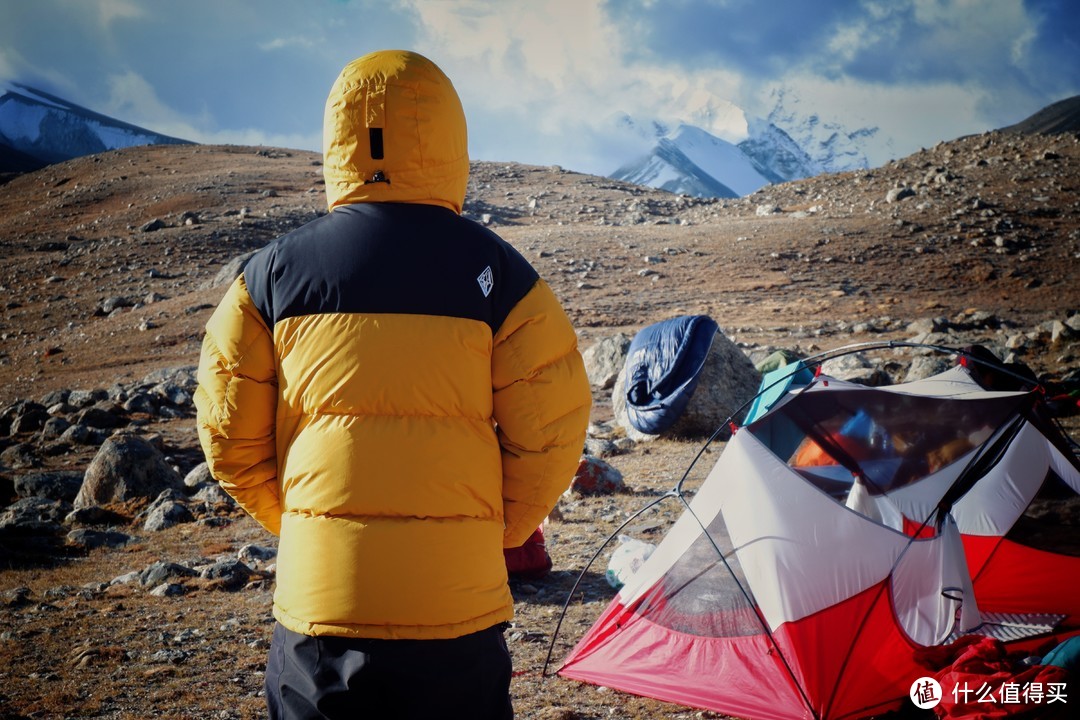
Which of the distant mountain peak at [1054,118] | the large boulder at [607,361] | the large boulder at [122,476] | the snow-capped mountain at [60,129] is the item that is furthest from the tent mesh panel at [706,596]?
the distant mountain peak at [1054,118]

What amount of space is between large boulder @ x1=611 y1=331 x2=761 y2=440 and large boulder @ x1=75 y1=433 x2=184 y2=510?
5.93m

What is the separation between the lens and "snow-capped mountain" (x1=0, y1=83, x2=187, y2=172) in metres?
111

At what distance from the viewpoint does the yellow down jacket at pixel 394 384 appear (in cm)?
200

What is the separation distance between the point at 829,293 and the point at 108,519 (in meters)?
17.3

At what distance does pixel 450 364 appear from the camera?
206cm

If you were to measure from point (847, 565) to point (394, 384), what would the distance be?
3156mm

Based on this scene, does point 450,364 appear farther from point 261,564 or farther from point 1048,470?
point 261,564

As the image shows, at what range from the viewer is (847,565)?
4.28 m

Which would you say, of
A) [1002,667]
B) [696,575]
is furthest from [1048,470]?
[696,575]

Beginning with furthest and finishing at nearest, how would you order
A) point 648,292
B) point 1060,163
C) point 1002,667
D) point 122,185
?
1. point 122,185
2. point 1060,163
3. point 648,292
4. point 1002,667

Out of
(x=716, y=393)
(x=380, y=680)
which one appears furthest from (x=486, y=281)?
(x=716, y=393)

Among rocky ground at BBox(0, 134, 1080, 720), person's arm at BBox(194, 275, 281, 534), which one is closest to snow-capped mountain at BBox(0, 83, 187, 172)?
rocky ground at BBox(0, 134, 1080, 720)

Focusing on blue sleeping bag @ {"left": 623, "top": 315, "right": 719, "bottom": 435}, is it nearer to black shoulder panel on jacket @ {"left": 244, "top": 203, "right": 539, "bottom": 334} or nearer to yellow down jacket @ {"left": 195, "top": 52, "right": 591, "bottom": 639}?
yellow down jacket @ {"left": 195, "top": 52, "right": 591, "bottom": 639}

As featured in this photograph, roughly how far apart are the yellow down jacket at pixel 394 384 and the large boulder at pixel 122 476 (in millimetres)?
8034
